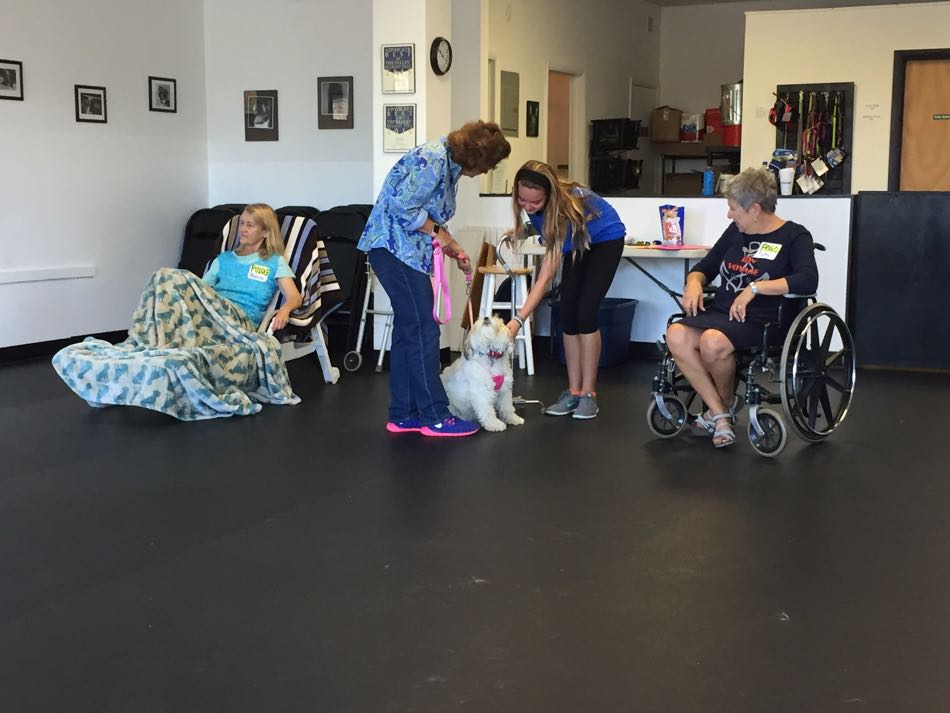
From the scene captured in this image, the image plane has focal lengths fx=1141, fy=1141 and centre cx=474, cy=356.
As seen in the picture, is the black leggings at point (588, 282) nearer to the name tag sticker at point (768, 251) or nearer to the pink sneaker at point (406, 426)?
the name tag sticker at point (768, 251)

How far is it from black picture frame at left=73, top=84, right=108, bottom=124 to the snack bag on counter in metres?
3.69

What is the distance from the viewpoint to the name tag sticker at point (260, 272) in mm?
5652

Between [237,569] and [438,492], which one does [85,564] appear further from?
[438,492]

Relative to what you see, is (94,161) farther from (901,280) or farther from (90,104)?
(901,280)

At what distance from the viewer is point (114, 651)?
254cm

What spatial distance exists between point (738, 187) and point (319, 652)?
269 centimetres

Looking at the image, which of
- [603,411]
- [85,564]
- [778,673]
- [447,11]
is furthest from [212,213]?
[778,673]

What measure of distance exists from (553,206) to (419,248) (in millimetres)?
584

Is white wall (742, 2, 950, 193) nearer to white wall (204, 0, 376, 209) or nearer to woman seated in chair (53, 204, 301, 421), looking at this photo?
white wall (204, 0, 376, 209)

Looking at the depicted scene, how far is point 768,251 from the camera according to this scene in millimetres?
4449

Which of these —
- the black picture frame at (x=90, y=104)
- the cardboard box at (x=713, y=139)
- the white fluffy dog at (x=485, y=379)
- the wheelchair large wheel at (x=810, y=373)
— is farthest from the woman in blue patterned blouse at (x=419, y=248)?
the cardboard box at (x=713, y=139)

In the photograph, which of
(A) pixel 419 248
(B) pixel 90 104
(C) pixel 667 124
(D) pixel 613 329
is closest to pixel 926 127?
(C) pixel 667 124

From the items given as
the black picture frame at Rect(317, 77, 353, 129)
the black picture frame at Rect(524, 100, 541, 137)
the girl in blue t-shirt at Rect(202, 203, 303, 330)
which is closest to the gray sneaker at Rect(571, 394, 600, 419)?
the girl in blue t-shirt at Rect(202, 203, 303, 330)

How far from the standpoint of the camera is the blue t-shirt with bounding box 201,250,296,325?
18.6 feet
